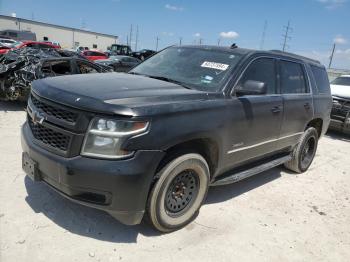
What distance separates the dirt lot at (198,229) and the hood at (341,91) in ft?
20.3

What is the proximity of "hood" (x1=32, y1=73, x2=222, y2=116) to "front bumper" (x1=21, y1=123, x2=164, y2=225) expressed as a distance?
1.32 ft

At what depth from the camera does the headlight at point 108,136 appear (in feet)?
9.64

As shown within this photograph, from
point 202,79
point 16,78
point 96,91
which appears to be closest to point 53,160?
point 96,91

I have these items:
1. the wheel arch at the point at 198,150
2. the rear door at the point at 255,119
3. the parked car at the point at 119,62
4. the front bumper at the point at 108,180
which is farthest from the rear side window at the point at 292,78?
the parked car at the point at 119,62

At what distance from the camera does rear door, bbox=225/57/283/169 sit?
404cm

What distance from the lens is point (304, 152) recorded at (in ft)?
20.6

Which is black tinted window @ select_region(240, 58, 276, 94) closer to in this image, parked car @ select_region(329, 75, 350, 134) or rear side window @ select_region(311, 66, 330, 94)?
rear side window @ select_region(311, 66, 330, 94)

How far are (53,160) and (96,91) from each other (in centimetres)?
71

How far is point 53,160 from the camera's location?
3096mm

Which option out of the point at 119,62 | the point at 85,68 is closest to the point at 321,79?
the point at 85,68

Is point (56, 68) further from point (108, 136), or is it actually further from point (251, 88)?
point (108, 136)

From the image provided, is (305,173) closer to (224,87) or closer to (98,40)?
(224,87)

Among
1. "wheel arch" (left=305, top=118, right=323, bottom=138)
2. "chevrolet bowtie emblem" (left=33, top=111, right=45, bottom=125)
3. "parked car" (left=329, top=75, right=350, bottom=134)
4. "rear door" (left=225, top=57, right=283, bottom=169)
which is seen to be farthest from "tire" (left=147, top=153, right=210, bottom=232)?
"parked car" (left=329, top=75, right=350, bottom=134)

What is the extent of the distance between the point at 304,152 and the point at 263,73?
2242mm
